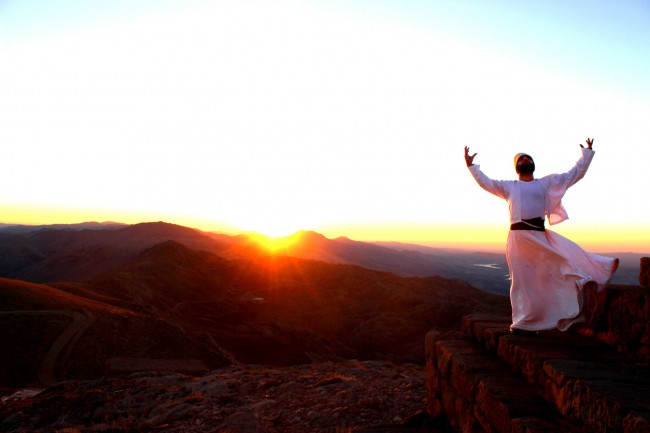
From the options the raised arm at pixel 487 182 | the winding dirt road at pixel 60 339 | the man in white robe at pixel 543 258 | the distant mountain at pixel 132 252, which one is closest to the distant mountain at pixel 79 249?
the distant mountain at pixel 132 252

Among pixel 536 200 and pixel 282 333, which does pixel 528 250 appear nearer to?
pixel 536 200

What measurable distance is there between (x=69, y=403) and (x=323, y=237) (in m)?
109

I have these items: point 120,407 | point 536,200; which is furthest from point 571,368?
point 120,407

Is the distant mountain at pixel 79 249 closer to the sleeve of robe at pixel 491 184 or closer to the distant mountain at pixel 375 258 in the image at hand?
the distant mountain at pixel 375 258

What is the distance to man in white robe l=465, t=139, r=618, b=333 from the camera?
13.4 ft

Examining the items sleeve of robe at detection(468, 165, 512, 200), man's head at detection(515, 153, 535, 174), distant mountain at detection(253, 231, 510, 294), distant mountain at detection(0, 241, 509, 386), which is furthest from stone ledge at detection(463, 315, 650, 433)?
distant mountain at detection(253, 231, 510, 294)

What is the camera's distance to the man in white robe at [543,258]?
408cm

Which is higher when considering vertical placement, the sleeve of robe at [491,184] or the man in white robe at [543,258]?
the sleeve of robe at [491,184]

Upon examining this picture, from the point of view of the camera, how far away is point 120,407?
7.72m

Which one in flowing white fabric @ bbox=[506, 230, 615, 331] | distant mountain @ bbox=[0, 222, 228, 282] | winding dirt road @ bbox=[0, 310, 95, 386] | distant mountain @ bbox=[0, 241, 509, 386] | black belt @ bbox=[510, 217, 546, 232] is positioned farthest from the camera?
distant mountain @ bbox=[0, 222, 228, 282]

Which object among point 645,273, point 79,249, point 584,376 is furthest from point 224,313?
point 79,249

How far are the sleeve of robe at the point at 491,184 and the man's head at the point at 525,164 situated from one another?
0.20m

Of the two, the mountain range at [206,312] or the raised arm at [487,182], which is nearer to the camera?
the raised arm at [487,182]

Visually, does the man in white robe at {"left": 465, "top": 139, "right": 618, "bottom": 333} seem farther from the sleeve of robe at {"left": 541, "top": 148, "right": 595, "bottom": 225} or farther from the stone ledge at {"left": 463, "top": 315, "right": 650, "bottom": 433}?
the stone ledge at {"left": 463, "top": 315, "right": 650, "bottom": 433}
